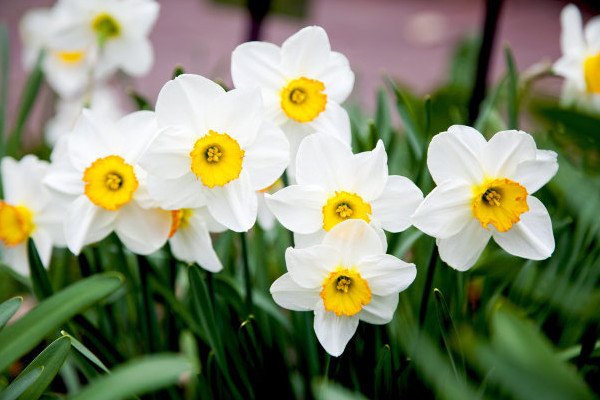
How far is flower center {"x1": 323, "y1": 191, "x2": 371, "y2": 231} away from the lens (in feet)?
1.90

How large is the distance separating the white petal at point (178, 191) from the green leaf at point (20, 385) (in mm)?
216

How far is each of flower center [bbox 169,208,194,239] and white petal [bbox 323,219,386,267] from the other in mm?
192

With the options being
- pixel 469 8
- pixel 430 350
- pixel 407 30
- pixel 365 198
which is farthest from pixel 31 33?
pixel 469 8

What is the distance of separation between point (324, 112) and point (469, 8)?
14.8ft

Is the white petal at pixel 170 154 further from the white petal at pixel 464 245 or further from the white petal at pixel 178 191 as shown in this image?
the white petal at pixel 464 245

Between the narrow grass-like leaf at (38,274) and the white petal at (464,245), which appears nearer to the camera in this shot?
the white petal at (464,245)

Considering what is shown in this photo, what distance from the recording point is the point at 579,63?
3.07 ft

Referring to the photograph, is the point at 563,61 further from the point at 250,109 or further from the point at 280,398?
the point at 280,398

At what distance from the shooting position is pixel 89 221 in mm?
646

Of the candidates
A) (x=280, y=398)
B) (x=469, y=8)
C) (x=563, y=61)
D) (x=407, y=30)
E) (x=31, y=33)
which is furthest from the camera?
(x=469, y=8)

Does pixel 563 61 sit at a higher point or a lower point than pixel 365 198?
higher

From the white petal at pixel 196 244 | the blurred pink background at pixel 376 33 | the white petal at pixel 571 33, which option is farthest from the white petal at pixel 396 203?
the blurred pink background at pixel 376 33

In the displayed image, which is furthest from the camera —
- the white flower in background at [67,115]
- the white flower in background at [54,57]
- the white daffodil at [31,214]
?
the white flower in background at [67,115]

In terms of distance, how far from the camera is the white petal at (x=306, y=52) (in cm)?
64
